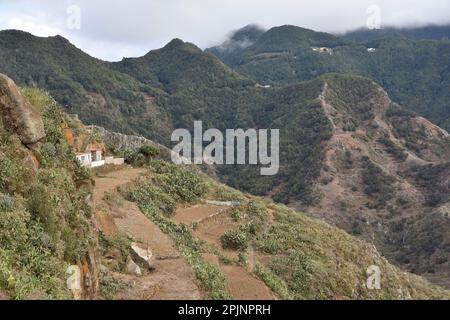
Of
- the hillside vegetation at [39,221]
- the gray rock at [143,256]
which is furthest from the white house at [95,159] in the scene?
the hillside vegetation at [39,221]

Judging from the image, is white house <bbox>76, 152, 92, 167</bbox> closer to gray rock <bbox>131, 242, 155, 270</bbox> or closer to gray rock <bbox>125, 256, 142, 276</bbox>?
gray rock <bbox>131, 242, 155, 270</bbox>

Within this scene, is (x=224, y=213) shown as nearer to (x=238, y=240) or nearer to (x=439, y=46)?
(x=238, y=240)

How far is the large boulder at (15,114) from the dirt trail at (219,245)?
636 cm

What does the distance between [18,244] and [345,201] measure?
6940 cm

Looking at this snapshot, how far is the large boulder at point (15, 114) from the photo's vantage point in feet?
36.9

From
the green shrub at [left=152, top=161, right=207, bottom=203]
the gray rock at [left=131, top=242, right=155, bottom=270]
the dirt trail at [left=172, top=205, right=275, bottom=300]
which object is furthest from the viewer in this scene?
the green shrub at [left=152, top=161, right=207, bottom=203]

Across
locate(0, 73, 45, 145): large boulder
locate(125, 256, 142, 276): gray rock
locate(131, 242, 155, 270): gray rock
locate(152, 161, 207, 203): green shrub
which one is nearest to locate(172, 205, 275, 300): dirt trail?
Answer: locate(152, 161, 207, 203): green shrub

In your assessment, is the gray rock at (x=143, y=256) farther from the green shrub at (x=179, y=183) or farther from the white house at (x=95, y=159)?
the green shrub at (x=179, y=183)

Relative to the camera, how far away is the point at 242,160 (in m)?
92.4

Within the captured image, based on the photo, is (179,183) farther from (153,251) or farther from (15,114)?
(15,114)

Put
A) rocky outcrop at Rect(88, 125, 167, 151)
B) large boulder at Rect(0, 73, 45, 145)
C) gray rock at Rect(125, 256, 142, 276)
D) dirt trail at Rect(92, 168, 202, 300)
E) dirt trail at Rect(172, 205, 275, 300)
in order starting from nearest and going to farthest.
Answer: large boulder at Rect(0, 73, 45, 145) < dirt trail at Rect(92, 168, 202, 300) < gray rock at Rect(125, 256, 142, 276) < dirt trail at Rect(172, 205, 275, 300) < rocky outcrop at Rect(88, 125, 167, 151)

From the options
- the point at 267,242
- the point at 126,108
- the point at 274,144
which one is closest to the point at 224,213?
the point at 267,242

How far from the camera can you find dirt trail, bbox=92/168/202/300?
38.7 feet

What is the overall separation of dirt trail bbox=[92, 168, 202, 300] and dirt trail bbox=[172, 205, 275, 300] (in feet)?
5.27
